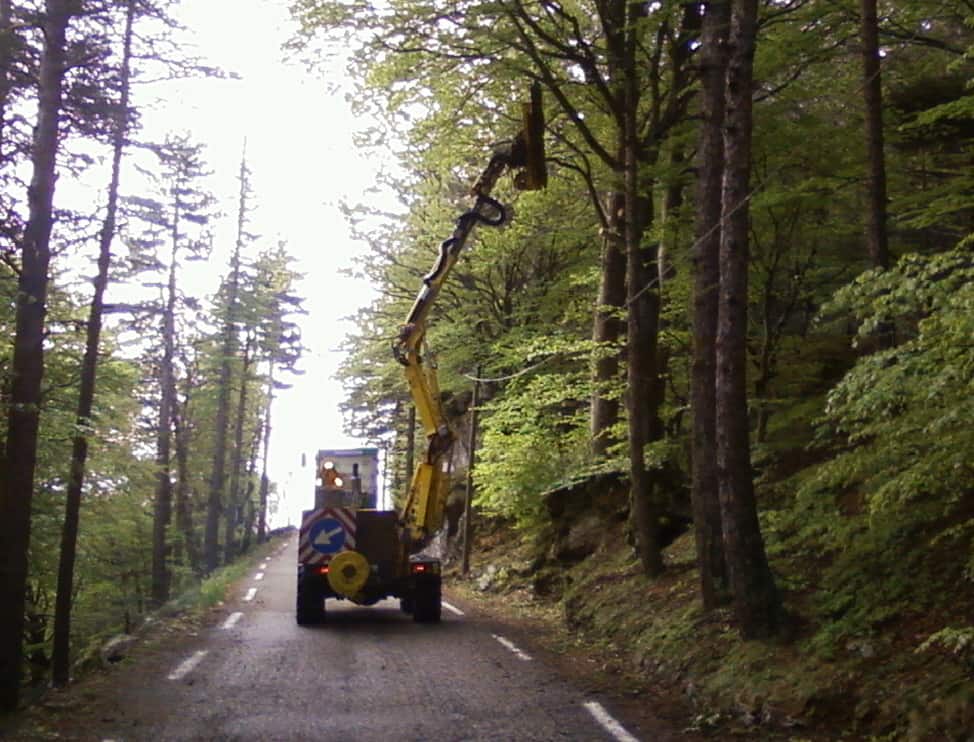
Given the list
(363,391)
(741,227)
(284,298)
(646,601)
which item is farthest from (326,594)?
(284,298)

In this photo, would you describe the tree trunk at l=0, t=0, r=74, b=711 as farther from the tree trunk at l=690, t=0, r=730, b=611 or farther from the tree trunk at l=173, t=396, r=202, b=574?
the tree trunk at l=173, t=396, r=202, b=574

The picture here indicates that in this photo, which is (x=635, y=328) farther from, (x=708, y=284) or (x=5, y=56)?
(x=5, y=56)

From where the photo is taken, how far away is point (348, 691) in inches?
363

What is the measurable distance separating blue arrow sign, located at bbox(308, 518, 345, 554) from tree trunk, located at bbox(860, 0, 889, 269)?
350 inches

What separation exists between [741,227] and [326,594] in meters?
9.26

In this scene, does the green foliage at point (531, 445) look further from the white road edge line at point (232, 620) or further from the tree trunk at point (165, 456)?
the tree trunk at point (165, 456)

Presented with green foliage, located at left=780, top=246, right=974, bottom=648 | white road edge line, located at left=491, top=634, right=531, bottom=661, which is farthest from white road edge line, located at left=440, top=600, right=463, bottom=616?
green foliage, located at left=780, top=246, right=974, bottom=648

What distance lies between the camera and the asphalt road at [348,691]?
7527 mm

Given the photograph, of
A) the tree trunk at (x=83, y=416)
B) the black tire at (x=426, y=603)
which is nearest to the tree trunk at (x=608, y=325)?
the black tire at (x=426, y=603)

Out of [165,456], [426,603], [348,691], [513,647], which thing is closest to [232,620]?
[426,603]

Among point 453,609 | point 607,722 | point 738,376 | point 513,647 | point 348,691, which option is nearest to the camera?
point 607,722

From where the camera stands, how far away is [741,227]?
958cm

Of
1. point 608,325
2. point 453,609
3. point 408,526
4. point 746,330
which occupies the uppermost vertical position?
point 608,325

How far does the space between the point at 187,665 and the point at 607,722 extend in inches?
222
